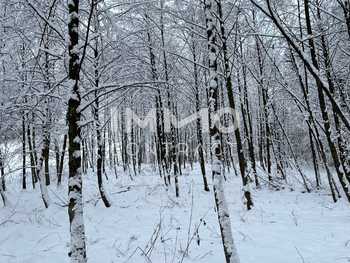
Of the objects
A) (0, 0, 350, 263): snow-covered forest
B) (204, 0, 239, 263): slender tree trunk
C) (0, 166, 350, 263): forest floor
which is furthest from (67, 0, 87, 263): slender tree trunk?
(204, 0, 239, 263): slender tree trunk

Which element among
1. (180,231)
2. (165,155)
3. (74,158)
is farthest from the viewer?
(165,155)

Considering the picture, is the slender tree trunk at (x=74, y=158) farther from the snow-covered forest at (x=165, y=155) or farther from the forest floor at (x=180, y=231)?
the forest floor at (x=180, y=231)

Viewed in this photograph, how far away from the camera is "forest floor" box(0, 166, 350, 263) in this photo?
17.2ft

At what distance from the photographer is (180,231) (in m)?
6.82

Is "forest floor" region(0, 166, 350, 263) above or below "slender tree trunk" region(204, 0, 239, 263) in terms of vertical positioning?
below

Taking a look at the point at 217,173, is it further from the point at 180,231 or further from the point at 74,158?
the point at 180,231

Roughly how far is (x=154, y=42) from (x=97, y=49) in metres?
3.85

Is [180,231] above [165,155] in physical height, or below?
below

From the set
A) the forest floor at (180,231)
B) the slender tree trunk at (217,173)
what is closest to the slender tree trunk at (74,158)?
the forest floor at (180,231)

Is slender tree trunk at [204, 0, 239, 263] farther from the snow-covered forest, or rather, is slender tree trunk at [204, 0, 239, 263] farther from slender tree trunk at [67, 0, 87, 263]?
slender tree trunk at [67, 0, 87, 263]

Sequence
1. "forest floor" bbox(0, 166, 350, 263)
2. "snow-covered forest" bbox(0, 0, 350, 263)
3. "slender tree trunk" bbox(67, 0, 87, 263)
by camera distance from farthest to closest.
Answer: "forest floor" bbox(0, 166, 350, 263) < "snow-covered forest" bbox(0, 0, 350, 263) < "slender tree trunk" bbox(67, 0, 87, 263)

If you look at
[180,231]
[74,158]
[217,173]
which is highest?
[74,158]

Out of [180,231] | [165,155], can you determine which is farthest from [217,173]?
[165,155]

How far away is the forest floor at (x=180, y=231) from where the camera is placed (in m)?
5.25
